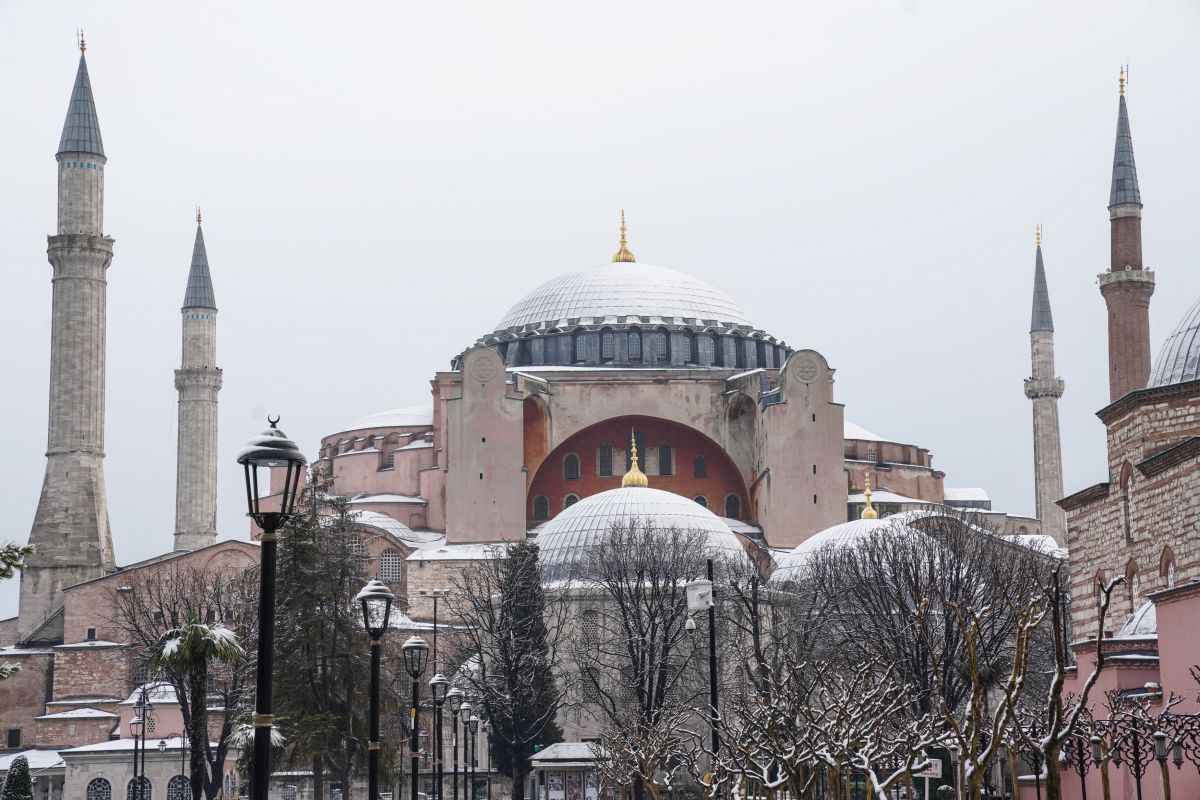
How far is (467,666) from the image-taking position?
129 ft

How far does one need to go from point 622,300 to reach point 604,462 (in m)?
6.23

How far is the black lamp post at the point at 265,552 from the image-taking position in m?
9.61

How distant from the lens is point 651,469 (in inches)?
2084

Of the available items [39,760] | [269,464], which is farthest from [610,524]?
[269,464]

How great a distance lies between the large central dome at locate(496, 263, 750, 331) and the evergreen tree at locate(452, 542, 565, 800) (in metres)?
18.0

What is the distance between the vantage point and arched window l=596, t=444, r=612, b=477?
174 feet

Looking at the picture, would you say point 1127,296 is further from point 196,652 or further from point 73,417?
point 73,417

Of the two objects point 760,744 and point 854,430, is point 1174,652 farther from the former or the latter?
point 854,430

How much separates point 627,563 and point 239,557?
15.7m

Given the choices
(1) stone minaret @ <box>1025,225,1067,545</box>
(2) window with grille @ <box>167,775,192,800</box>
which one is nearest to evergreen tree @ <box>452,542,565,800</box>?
(2) window with grille @ <box>167,775,192,800</box>

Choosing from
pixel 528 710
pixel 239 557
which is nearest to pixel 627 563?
pixel 528 710

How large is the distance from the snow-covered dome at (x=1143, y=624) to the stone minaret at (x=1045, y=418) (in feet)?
113

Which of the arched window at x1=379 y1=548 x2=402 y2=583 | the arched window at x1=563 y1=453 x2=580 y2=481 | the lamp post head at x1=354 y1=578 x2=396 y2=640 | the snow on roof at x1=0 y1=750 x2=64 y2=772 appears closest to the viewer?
the lamp post head at x1=354 y1=578 x2=396 y2=640

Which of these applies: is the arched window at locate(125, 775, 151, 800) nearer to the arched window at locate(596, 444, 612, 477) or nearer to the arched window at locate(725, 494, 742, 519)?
Answer: the arched window at locate(596, 444, 612, 477)
